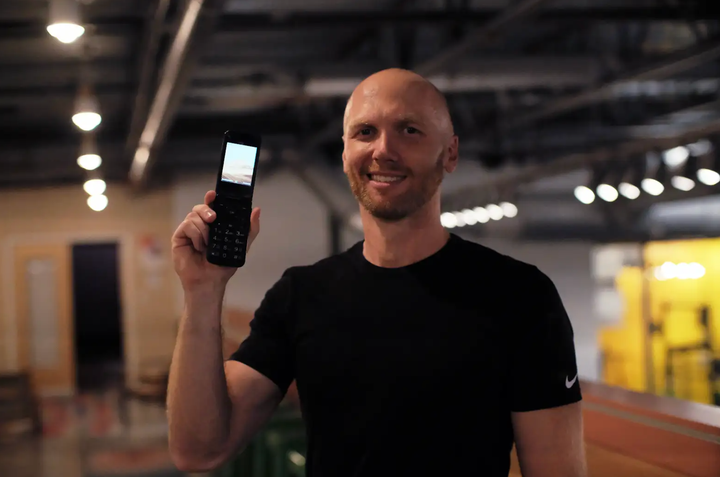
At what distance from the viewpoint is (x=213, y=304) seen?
50.0 inches

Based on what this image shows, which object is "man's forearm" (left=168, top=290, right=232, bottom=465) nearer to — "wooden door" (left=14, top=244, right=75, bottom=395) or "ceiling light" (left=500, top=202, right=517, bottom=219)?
"ceiling light" (left=500, top=202, right=517, bottom=219)

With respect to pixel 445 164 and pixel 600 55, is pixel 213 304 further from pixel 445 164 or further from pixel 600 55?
pixel 600 55

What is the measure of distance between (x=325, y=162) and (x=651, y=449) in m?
7.46

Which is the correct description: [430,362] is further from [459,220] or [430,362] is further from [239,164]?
[459,220]

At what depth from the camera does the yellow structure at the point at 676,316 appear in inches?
328

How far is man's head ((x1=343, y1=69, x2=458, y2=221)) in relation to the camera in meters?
1.30

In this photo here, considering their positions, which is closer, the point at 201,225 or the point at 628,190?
the point at 201,225

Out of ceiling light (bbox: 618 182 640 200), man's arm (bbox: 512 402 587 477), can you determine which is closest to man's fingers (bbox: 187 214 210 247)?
man's arm (bbox: 512 402 587 477)

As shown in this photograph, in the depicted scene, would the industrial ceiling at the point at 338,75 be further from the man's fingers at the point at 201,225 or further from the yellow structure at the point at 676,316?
the man's fingers at the point at 201,225

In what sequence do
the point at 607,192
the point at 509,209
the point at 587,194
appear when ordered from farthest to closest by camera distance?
the point at 509,209 → the point at 587,194 → the point at 607,192

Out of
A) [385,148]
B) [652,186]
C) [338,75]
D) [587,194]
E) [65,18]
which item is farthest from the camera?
[587,194]

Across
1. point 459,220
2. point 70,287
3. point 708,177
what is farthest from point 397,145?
point 70,287

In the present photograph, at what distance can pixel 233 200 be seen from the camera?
4.27 ft

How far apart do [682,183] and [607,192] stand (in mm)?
802
